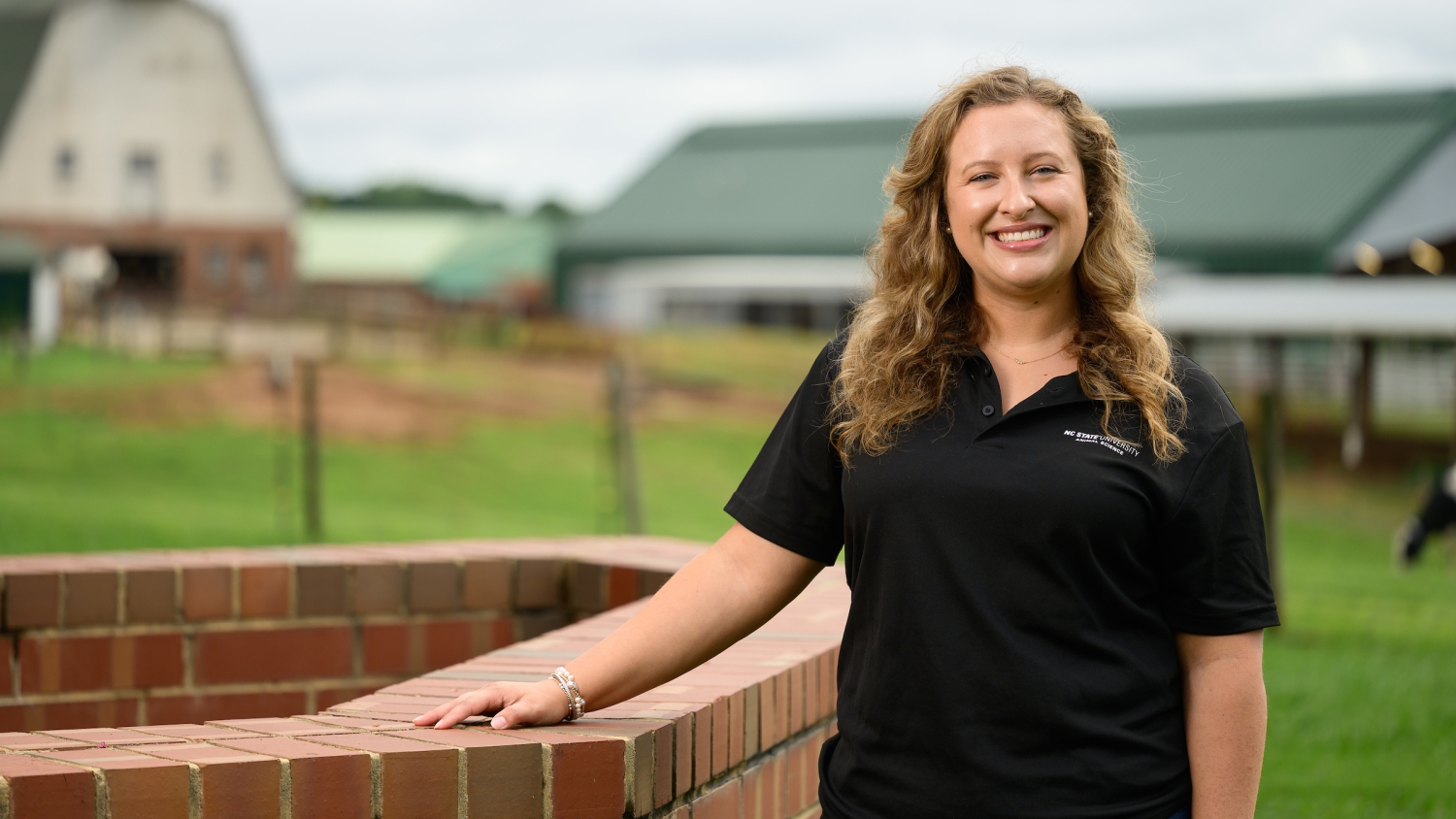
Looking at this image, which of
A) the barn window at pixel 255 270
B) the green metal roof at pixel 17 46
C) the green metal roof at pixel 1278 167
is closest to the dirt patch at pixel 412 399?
the green metal roof at pixel 1278 167

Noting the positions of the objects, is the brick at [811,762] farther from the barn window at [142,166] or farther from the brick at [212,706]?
the barn window at [142,166]

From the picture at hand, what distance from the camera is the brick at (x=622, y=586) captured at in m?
3.22

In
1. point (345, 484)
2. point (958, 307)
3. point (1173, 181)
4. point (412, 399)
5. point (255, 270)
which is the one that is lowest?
point (345, 484)

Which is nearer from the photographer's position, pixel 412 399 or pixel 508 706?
pixel 508 706

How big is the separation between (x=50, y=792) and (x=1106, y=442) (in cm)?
136

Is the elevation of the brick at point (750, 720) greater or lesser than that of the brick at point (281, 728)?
lesser

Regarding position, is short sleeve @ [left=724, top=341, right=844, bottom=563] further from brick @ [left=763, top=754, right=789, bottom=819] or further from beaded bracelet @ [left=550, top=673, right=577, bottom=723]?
brick @ [left=763, top=754, right=789, bottom=819]

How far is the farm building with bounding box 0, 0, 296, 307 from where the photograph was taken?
32.1 metres

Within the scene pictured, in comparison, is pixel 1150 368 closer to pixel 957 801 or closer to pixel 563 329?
pixel 957 801

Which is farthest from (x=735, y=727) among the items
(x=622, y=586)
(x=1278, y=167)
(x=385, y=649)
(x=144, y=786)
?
(x=1278, y=167)

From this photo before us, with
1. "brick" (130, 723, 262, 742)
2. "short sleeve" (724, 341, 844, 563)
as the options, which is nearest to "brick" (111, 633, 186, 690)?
"brick" (130, 723, 262, 742)

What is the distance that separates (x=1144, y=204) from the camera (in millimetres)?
25250

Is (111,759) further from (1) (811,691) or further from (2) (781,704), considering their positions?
(1) (811,691)

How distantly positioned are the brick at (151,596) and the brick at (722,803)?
147 cm
